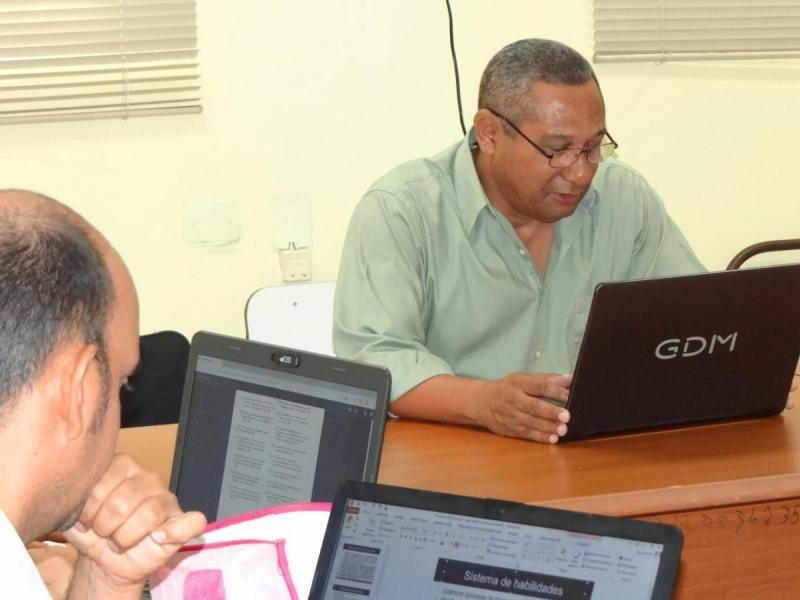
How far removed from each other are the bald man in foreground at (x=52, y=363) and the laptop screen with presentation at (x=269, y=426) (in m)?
0.58

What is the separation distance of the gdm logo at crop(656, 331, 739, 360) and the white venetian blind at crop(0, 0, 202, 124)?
1.72 meters

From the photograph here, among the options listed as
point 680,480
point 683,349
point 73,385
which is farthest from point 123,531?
point 683,349

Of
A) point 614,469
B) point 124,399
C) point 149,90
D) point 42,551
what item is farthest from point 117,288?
point 149,90

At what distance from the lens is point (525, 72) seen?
2.43 m

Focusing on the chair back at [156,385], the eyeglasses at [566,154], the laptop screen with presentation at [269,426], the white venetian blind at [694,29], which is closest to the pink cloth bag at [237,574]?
the laptop screen with presentation at [269,426]

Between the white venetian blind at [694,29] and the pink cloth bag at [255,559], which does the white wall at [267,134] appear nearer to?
the white venetian blind at [694,29]

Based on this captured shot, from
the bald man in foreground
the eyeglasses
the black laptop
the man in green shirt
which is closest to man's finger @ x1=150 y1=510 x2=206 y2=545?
the bald man in foreground

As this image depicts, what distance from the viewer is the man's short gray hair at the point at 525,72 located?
7.89 feet

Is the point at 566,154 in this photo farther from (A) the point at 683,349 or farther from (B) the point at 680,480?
(B) the point at 680,480

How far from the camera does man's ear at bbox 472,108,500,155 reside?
2494 millimetres

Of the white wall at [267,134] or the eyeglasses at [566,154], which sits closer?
the eyeglasses at [566,154]

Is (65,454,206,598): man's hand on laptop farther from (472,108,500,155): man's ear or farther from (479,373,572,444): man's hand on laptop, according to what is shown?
(472,108,500,155): man's ear

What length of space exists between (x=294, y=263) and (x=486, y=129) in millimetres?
911

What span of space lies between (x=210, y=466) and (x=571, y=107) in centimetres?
114
